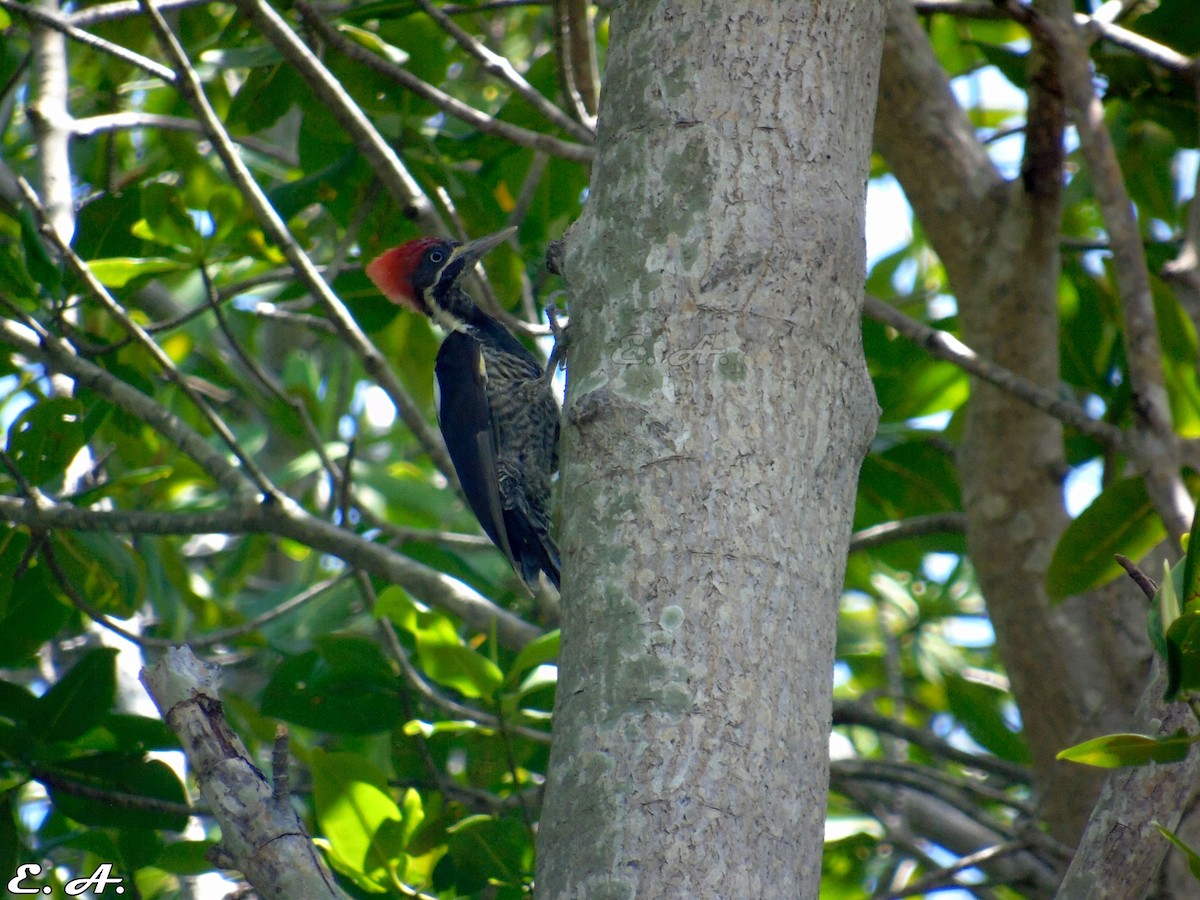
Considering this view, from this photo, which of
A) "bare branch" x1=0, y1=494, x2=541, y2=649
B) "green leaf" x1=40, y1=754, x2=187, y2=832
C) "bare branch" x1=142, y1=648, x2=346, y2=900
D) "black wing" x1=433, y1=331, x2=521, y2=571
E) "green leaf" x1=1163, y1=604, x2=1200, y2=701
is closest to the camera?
"green leaf" x1=1163, y1=604, x2=1200, y2=701

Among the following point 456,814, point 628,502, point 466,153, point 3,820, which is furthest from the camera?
point 466,153

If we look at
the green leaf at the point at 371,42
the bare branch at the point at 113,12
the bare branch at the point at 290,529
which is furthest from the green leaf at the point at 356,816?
the bare branch at the point at 113,12

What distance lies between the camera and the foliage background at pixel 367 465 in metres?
2.62

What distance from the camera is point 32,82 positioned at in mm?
3693

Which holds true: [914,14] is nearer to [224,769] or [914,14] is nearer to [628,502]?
[628,502]

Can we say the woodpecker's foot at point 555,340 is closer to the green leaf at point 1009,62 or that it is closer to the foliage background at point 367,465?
the foliage background at point 367,465

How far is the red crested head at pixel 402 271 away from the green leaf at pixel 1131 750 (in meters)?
2.64

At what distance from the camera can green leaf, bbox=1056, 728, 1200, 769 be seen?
4.30 feet

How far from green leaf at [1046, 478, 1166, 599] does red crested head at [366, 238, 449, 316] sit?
200 centimetres

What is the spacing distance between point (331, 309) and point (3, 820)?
1.25m

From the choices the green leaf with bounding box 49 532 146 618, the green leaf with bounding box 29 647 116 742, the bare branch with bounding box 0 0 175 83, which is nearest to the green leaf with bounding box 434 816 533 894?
the green leaf with bounding box 29 647 116 742

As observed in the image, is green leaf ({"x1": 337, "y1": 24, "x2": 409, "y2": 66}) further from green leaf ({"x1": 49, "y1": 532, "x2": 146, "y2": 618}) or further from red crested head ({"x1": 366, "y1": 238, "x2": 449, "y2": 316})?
green leaf ({"x1": 49, "y1": 532, "x2": 146, "y2": 618})

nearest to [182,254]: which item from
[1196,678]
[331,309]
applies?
[331,309]

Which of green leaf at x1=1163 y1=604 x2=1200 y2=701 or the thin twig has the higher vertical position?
the thin twig
